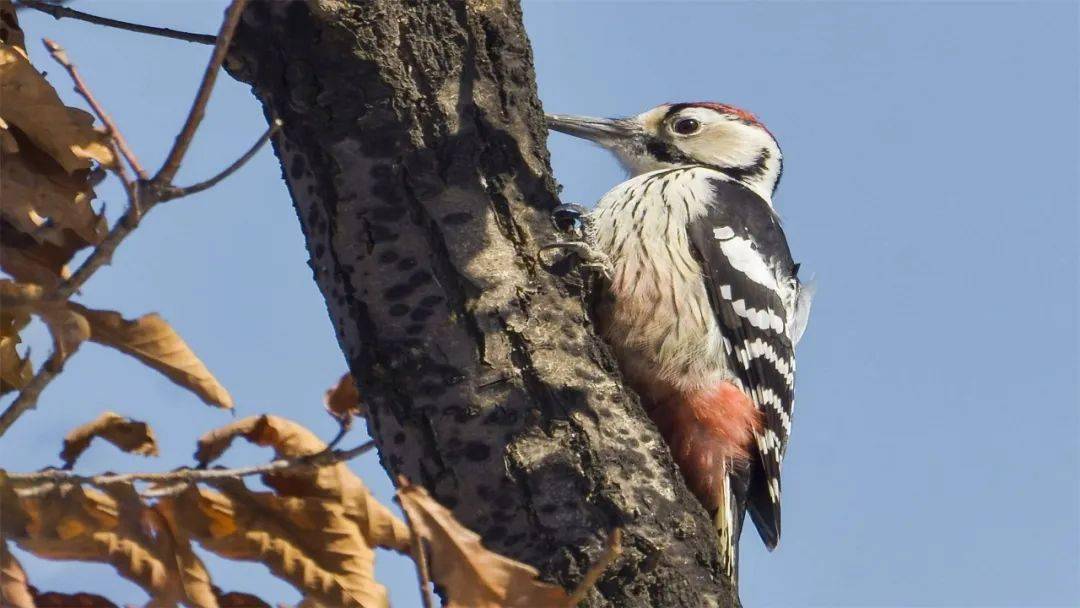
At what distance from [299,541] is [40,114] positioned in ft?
3.26

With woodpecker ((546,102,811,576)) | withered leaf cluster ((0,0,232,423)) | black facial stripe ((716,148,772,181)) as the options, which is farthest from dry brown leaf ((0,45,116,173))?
black facial stripe ((716,148,772,181))

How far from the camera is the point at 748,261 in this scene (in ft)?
15.3

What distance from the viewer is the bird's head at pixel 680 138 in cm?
564

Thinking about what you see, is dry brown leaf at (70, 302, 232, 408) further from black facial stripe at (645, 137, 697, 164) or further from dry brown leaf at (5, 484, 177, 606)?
black facial stripe at (645, 137, 697, 164)

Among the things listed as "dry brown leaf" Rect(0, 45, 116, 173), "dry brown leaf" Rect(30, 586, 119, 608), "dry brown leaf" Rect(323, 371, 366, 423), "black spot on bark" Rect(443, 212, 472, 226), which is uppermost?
"black spot on bark" Rect(443, 212, 472, 226)

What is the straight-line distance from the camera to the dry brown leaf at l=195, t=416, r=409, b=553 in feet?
7.54

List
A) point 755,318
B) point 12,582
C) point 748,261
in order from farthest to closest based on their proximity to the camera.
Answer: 1. point 748,261
2. point 755,318
3. point 12,582

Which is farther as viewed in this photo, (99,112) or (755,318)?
(755,318)

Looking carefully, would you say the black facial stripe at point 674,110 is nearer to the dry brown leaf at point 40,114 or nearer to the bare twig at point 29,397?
the dry brown leaf at point 40,114

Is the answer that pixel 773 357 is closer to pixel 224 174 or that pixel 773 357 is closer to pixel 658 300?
pixel 658 300

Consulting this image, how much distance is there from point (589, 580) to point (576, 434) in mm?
1022

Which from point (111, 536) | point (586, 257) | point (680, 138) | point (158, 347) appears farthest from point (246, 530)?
point (680, 138)

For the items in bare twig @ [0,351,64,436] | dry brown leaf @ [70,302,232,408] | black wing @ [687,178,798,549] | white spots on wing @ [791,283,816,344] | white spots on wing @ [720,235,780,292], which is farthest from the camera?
white spots on wing @ [791,283,816,344]

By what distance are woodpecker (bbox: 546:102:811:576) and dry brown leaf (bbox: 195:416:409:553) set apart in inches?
62.5
